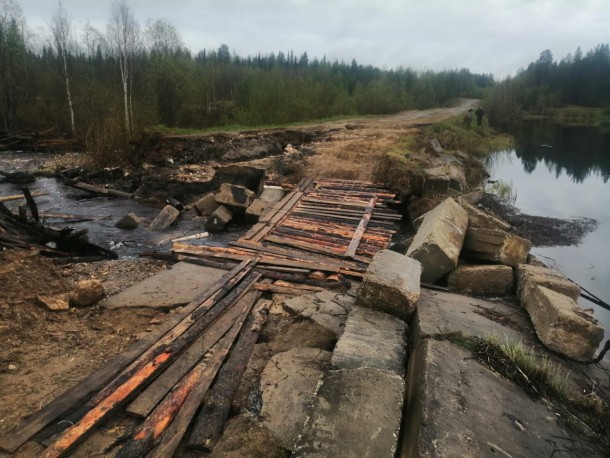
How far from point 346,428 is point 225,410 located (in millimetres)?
1123

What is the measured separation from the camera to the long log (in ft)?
8.59

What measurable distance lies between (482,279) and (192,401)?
13.1ft

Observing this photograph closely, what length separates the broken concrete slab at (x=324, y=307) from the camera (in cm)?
405

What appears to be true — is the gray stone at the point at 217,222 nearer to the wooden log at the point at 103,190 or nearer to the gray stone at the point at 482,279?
the wooden log at the point at 103,190

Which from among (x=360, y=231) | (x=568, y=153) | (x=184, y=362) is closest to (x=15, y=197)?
(x=360, y=231)

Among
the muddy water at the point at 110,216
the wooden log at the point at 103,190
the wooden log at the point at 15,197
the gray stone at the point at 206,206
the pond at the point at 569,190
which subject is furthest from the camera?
the wooden log at the point at 103,190

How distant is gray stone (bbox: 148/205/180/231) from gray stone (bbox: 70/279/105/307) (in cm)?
411

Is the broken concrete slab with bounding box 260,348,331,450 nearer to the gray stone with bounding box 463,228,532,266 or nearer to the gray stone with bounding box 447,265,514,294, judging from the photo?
the gray stone with bounding box 447,265,514,294

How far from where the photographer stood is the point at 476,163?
16.5m

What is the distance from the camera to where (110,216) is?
31.8 feet

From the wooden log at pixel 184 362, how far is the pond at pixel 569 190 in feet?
19.5

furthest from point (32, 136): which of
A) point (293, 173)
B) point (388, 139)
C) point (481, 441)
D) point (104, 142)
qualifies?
point (481, 441)

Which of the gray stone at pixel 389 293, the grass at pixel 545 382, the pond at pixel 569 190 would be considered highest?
the gray stone at pixel 389 293

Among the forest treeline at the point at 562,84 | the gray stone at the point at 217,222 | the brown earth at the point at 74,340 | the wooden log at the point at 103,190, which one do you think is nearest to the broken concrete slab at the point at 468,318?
the brown earth at the point at 74,340
